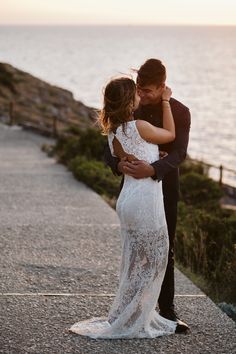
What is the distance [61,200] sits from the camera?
44.5 ft

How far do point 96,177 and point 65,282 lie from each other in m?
7.50

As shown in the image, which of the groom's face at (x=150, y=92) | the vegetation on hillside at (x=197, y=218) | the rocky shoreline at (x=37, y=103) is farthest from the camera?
the rocky shoreline at (x=37, y=103)

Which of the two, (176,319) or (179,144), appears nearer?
(179,144)

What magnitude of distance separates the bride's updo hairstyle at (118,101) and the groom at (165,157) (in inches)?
8.5

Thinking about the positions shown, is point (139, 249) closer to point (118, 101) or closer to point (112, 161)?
point (112, 161)

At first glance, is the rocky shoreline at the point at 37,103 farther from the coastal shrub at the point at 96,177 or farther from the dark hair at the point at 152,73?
the dark hair at the point at 152,73

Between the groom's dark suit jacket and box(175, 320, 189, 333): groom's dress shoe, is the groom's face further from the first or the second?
box(175, 320, 189, 333): groom's dress shoe

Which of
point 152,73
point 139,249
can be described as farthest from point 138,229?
point 152,73

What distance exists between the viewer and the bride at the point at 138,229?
242 inches

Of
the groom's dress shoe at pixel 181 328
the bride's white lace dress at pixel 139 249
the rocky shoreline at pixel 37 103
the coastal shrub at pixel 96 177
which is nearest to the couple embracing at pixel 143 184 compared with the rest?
the bride's white lace dress at pixel 139 249

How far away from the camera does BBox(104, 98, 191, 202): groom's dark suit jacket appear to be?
6250mm

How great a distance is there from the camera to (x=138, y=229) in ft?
20.5

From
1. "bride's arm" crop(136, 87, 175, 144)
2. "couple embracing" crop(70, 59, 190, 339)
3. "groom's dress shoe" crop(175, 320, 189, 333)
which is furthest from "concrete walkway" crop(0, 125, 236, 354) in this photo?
"bride's arm" crop(136, 87, 175, 144)

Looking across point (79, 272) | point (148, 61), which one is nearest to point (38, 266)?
point (79, 272)
